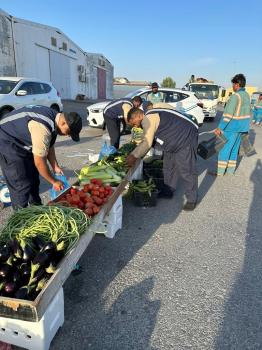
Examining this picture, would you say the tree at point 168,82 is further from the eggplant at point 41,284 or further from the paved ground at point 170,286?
the eggplant at point 41,284

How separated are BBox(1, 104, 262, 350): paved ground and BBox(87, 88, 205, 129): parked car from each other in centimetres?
723

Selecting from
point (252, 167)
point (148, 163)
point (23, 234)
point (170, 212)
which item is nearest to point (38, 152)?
point (23, 234)

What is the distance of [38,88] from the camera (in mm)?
11070

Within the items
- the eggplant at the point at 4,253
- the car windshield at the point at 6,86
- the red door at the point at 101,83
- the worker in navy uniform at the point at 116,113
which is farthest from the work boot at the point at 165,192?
the red door at the point at 101,83

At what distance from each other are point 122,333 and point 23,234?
119 centimetres

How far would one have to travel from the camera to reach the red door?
1402 inches

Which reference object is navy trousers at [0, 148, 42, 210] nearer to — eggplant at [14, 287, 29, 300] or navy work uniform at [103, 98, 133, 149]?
eggplant at [14, 287, 29, 300]

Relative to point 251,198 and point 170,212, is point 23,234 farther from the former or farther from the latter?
point 251,198

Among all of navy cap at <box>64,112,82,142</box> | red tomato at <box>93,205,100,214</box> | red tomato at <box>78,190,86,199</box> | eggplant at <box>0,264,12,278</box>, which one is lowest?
eggplant at <box>0,264,12,278</box>

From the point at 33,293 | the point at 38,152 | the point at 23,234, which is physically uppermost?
the point at 38,152

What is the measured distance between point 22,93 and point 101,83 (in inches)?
1121

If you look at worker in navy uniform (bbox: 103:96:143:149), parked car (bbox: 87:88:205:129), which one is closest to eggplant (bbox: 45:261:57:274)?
worker in navy uniform (bbox: 103:96:143:149)

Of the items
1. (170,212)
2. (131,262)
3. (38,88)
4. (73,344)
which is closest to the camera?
(73,344)

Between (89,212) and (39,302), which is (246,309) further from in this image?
(39,302)
